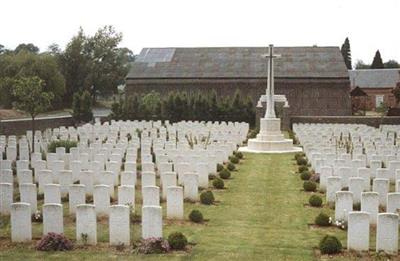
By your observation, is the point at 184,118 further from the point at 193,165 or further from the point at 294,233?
the point at 294,233

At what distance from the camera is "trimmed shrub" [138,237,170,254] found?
→ 9555mm

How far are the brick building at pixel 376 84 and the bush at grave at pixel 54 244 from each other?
62016 millimetres

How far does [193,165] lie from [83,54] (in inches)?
2124

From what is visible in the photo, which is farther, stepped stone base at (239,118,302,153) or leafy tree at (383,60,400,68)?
leafy tree at (383,60,400,68)

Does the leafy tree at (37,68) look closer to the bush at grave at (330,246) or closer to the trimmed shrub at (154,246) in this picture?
the trimmed shrub at (154,246)

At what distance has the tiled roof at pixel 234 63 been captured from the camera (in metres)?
51.3

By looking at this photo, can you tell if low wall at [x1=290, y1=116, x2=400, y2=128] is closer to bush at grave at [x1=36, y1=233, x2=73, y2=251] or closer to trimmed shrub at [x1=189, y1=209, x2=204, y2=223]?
trimmed shrub at [x1=189, y1=209, x2=204, y2=223]

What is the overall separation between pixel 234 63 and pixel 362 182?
40.6 metres

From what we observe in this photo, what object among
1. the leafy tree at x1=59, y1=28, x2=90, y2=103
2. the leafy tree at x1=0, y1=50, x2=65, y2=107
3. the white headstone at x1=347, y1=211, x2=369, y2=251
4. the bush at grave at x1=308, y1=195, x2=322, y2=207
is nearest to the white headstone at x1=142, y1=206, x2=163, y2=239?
the white headstone at x1=347, y1=211, x2=369, y2=251

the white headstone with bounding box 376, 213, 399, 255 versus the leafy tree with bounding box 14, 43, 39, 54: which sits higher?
the leafy tree with bounding box 14, 43, 39, 54

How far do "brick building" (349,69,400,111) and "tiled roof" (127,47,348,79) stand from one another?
55.6 feet

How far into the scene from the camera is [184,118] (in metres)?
41.8

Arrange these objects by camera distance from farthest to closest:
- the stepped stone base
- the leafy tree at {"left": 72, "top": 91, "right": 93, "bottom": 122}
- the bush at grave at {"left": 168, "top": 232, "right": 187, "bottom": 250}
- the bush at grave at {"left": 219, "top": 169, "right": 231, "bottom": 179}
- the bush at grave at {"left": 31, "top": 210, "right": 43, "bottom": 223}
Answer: the leafy tree at {"left": 72, "top": 91, "right": 93, "bottom": 122} < the stepped stone base < the bush at grave at {"left": 219, "top": 169, "right": 231, "bottom": 179} < the bush at grave at {"left": 31, "top": 210, "right": 43, "bottom": 223} < the bush at grave at {"left": 168, "top": 232, "right": 187, "bottom": 250}

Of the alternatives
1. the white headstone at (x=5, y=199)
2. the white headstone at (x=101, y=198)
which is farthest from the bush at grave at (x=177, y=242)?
the white headstone at (x=5, y=199)
